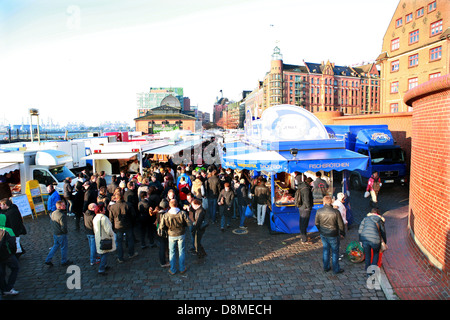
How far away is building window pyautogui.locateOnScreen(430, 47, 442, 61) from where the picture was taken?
91.2 feet

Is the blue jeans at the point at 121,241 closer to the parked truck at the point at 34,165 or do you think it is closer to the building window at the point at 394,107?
the parked truck at the point at 34,165

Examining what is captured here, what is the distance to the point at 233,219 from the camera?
10938mm

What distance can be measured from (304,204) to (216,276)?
345 cm

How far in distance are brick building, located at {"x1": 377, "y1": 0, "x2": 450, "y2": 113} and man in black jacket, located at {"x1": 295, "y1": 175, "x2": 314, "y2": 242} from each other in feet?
73.8

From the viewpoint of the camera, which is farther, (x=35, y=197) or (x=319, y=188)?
(x=35, y=197)

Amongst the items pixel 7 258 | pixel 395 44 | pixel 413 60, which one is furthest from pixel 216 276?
pixel 395 44

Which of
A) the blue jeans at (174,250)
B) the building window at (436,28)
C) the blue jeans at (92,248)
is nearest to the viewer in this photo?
the blue jeans at (174,250)

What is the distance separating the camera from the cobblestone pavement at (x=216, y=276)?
226 inches

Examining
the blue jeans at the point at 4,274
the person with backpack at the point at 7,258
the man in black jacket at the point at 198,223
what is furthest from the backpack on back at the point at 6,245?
the man in black jacket at the point at 198,223

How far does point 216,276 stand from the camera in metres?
6.48

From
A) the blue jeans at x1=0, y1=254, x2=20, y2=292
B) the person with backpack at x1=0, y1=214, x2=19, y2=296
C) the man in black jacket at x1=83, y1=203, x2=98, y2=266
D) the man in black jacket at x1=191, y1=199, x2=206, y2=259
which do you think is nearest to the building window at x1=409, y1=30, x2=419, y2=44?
the man in black jacket at x1=191, y1=199, x2=206, y2=259

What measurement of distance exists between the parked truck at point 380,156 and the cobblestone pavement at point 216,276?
842 cm

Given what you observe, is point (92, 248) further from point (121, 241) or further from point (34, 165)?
point (34, 165)

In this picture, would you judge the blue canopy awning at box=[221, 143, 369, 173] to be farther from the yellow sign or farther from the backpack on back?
the yellow sign
